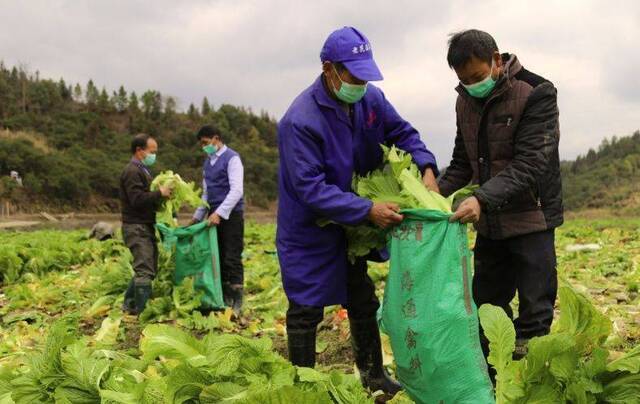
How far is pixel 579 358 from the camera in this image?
214 centimetres

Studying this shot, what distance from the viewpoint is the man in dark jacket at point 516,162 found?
114 inches

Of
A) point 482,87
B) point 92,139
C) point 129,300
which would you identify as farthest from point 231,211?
point 92,139

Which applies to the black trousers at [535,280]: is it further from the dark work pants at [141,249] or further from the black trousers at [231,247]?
the dark work pants at [141,249]

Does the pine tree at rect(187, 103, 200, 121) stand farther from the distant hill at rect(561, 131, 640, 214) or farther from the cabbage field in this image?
the cabbage field

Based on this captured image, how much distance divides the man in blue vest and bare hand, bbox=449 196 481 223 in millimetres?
3770

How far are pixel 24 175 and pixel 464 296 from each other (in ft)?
139

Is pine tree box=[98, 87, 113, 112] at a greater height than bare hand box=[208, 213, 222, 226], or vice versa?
pine tree box=[98, 87, 113, 112]

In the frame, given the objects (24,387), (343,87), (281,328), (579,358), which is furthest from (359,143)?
(281,328)

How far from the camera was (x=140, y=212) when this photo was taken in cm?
612

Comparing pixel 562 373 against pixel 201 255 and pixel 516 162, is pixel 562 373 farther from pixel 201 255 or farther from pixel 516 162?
pixel 201 255

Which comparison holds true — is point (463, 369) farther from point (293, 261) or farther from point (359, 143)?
point (359, 143)

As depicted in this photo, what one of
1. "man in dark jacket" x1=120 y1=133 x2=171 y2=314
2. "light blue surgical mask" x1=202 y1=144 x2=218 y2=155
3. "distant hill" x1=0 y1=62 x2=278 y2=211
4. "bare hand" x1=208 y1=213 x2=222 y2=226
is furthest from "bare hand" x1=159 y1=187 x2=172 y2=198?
"distant hill" x1=0 y1=62 x2=278 y2=211

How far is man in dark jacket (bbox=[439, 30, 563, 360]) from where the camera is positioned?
2.91 m

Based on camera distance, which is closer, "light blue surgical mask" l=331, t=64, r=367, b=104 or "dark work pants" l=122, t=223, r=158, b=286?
"light blue surgical mask" l=331, t=64, r=367, b=104
